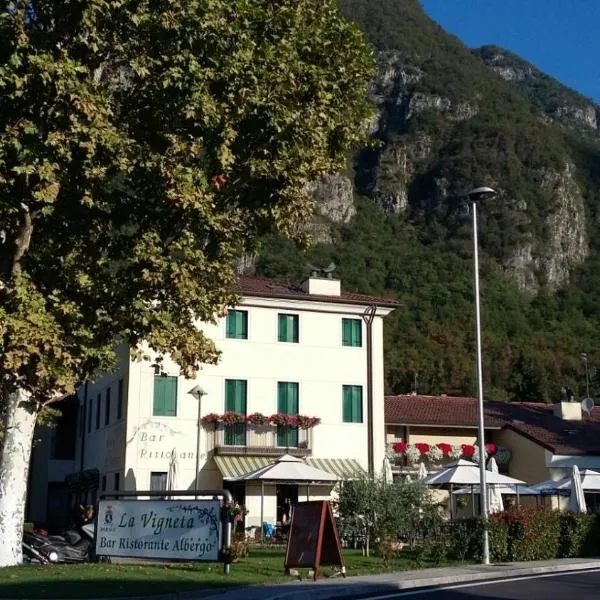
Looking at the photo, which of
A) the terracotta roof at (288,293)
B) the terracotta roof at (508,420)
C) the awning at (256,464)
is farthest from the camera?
the terracotta roof at (508,420)

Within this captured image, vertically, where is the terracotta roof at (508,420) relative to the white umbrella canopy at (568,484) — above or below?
above

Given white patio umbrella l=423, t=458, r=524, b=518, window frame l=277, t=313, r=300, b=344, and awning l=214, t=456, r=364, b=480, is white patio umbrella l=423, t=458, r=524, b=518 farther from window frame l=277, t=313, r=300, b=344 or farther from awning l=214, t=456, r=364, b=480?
window frame l=277, t=313, r=300, b=344

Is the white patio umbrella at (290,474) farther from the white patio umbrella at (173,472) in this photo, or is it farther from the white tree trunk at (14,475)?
the white tree trunk at (14,475)

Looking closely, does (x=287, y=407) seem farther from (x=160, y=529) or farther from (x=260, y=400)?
(x=160, y=529)

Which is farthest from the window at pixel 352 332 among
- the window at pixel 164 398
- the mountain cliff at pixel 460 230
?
the mountain cliff at pixel 460 230

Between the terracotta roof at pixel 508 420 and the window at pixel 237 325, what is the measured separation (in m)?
8.22

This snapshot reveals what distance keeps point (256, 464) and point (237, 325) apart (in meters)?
5.37

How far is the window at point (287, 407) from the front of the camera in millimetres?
35875

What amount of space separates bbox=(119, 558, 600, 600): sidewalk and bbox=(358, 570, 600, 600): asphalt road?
2.32ft

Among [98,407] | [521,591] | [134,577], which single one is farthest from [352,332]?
[521,591]

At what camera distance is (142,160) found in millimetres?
16906

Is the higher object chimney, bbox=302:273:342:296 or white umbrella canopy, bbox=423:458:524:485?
chimney, bbox=302:273:342:296

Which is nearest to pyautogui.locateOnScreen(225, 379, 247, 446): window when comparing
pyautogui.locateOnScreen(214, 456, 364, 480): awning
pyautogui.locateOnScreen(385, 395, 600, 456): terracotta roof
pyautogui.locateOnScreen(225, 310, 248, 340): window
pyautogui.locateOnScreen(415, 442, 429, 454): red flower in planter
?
pyautogui.locateOnScreen(214, 456, 364, 480): awning

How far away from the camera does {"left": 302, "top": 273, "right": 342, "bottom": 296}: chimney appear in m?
38.0
